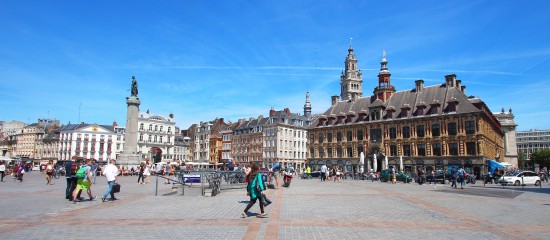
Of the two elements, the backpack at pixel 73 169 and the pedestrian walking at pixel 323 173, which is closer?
the backpack at pixel 73 169

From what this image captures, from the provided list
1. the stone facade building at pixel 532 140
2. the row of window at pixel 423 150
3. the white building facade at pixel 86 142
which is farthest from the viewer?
the stone facade building at pixel 532 140

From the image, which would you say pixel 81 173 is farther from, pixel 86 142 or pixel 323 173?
pixel 86 142

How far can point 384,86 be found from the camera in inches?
2261

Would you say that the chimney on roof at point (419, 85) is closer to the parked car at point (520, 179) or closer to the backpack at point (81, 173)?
the parked car at point (520, 179)

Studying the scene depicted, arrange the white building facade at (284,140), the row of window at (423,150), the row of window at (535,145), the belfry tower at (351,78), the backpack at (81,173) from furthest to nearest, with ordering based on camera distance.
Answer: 1. the row of window at (535,145)
2. the belfry tower at (351,78)
3. the white building facade at (284,140)
4. the row of window at (423,150)
5. the backpack at (81,173)

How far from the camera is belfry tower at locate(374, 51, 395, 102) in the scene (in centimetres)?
5684

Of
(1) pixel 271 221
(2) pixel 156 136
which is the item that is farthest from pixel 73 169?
(2) pixel 156 136

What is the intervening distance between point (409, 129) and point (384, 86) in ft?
30.7

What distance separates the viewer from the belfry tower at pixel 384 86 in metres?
56.8

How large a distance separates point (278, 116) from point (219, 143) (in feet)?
73.7

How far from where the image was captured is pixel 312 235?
834 cm

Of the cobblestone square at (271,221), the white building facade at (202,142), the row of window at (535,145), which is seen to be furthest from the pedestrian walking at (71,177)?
the row of window at (535,145)

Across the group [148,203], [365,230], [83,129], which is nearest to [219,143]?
[83,129]

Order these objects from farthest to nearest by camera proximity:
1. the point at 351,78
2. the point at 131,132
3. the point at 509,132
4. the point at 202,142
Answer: the point at 351,78, the point at 202,142, the point at 509,132, the point at 131,132
